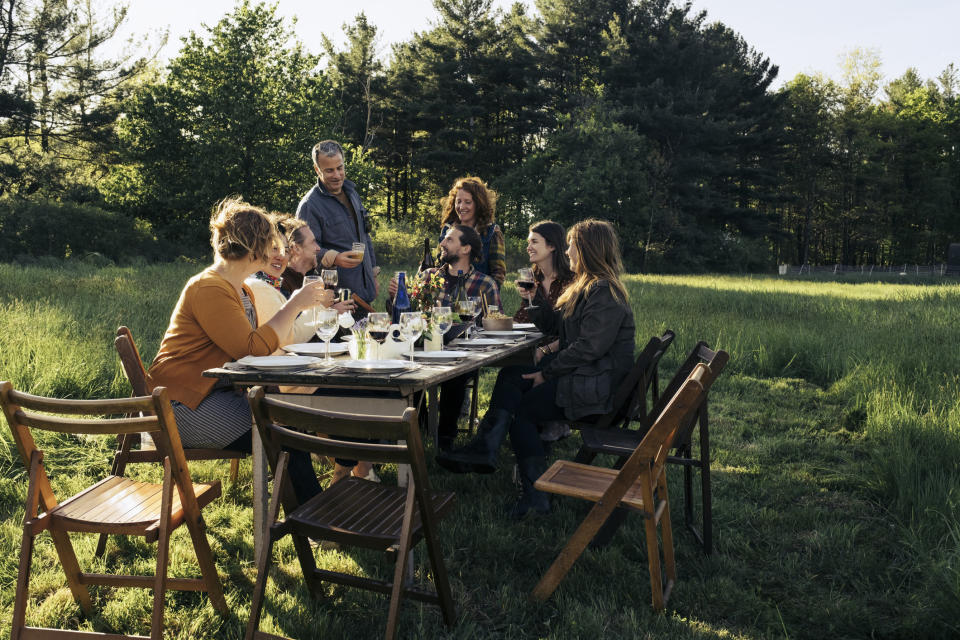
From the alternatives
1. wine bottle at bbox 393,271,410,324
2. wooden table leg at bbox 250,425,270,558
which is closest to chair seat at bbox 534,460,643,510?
wooden table leg at bbox 250,425,270,558

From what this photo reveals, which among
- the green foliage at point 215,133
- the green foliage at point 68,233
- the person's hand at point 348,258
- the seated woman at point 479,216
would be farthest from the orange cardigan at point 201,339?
the green foliage at point 215,133

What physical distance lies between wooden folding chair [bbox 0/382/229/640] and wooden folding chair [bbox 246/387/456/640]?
297 millimetres

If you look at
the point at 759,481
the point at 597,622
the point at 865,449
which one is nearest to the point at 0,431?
the point at 597,622

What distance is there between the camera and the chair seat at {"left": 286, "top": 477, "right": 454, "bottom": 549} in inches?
93.7

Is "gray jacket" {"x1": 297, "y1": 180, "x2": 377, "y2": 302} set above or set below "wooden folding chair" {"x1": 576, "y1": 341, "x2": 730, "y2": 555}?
above

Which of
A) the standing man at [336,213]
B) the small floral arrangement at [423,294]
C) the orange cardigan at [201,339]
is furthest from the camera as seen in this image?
the standing man at [336,213]

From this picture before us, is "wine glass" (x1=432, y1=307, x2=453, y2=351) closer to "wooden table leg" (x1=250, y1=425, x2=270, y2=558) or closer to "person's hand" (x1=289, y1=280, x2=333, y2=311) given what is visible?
"person's hand" (x1=289, y1=280, x2=333, y2=311)

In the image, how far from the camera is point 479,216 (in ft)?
18.8

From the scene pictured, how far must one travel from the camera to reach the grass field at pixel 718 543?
2.75 meters

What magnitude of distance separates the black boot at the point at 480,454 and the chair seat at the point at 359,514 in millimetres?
1055

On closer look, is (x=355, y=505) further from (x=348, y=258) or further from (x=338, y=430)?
(x=348, y=258)

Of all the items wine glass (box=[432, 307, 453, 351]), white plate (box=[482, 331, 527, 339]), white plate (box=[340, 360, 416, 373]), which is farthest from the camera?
white plate (box=[482, 331, 527, 339])

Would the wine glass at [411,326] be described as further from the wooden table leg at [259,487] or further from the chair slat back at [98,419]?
the chair slat back at [98,419]

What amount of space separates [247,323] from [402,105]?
3420 centimetres
